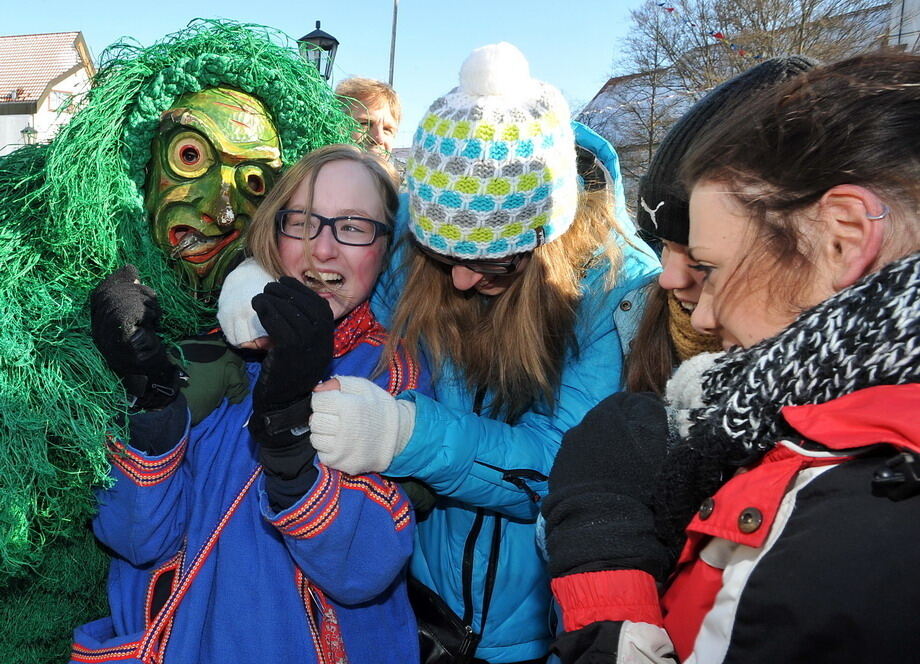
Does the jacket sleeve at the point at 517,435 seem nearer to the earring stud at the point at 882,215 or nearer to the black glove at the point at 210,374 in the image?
the black glove at the point at 210,374

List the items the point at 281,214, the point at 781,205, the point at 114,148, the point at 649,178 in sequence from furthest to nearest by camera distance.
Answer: the point at 281,214 → the point at 114,148 → the point at 649,178 → the point at 781,205

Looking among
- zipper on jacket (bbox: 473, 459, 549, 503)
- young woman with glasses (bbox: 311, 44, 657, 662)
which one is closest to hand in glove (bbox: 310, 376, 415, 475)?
young woman with glasses (bbox: 311, 44, 657, 662)

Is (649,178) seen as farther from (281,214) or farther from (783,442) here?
(281,214)

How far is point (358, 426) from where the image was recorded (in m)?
1.58

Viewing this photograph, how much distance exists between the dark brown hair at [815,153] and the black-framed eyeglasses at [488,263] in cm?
73

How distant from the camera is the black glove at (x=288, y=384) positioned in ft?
5.01

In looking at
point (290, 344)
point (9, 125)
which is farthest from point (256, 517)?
point (9, 125)

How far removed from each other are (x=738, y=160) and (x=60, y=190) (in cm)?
144

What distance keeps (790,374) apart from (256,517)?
1287mm

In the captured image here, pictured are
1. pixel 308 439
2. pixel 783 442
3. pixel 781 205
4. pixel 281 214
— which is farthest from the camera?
pixel 281 214

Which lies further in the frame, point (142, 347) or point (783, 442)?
point (142, 347)

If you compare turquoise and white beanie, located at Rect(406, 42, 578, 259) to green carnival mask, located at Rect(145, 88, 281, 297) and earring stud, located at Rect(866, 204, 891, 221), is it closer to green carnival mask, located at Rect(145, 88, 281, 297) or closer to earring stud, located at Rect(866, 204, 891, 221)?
green carnival mask, located at Rect(145, 88, 281, 297)

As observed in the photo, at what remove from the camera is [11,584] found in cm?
163

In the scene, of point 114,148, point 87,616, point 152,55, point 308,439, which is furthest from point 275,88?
point 87,616
